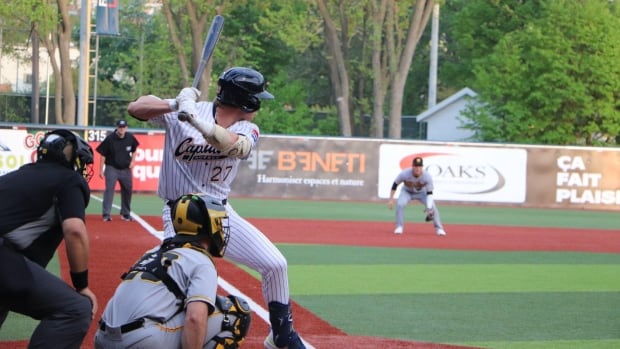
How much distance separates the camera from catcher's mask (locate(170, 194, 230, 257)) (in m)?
6.02

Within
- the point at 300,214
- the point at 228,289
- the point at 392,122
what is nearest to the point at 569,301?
the point at 228,289

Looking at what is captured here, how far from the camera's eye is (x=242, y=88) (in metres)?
7.63

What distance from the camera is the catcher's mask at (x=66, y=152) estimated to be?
254 inches

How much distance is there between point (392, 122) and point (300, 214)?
18.5 meters

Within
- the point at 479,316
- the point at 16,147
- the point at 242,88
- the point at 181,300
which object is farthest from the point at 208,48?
the point at 16,147

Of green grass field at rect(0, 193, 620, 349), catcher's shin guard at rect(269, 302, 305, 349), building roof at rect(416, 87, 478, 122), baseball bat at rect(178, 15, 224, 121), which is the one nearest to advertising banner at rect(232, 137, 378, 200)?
green grass field at rect(0, 193, 620, 349)

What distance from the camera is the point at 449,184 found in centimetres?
3556

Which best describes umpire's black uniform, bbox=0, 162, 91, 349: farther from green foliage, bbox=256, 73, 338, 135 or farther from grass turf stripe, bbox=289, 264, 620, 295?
green foliage, bbox=256, 73, 338, 135

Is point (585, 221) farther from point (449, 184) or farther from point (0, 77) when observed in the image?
point (0, 77)

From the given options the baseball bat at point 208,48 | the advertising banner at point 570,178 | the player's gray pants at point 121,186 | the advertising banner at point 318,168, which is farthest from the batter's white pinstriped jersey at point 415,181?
the baseball bat at point 208,48

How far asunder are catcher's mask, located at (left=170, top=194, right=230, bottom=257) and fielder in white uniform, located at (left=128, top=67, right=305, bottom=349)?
53.7 inches

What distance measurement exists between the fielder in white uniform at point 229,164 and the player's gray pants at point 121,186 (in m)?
15.1

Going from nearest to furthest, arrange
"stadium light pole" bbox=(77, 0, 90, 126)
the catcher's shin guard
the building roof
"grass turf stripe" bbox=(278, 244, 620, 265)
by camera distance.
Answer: the catcher's shin guard < "grass turf stripe" bbox=(278, 244, 620, 265) < "stadium light pole" bbox=(77, 0, 90, 126) < the building roof

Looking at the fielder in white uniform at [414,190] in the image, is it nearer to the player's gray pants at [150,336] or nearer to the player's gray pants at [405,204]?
the player's gray pants at [405,204]
